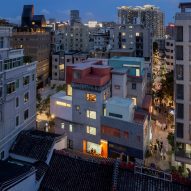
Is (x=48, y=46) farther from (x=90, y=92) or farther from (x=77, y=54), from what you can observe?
(x=90, y=92)

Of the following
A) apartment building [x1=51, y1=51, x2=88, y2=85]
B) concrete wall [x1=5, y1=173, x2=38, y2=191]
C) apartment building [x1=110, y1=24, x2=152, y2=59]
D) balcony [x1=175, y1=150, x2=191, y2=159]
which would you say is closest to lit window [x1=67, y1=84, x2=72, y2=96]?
balcony [x1=175, y1=150, x2=191, y2=159]

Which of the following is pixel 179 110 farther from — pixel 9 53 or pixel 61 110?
pixel 9 53

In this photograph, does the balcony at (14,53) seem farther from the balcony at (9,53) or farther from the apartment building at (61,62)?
the apartment building at (61,62)

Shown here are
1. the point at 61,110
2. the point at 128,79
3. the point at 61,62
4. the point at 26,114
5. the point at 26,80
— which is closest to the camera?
the point at 26,80

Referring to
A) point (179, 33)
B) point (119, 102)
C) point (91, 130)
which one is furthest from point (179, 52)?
point (91, 130)

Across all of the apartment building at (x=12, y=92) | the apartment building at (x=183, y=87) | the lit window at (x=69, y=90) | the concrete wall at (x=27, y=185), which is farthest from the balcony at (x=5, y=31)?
the apartment building at (x=183, y=87)

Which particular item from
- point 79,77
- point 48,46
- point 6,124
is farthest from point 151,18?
point 6,124
